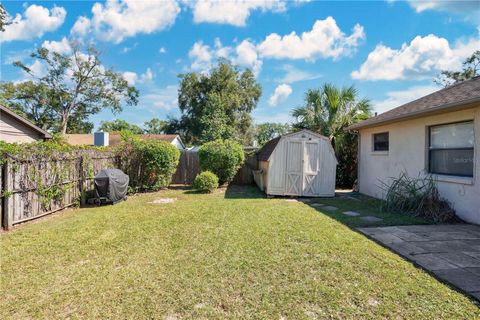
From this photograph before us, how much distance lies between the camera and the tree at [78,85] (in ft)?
80.8

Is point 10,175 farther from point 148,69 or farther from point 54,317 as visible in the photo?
point 148,69

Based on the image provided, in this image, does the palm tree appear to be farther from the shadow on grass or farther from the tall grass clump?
the tall grass clump

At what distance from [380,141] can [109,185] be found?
880 cm

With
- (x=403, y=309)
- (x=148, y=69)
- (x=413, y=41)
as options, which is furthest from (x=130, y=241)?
(x=148, y=69)

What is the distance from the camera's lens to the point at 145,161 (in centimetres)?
1083

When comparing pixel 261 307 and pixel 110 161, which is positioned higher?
pixel 110 161

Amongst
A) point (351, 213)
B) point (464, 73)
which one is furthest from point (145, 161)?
point (464, 73)

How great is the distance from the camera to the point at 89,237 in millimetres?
4906

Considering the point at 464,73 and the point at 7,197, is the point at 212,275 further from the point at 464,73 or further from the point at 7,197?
the point at 464,73

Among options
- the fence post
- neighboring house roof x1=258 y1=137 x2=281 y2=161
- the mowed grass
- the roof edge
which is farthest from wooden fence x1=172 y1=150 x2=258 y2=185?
the fence post

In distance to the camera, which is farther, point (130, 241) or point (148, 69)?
point (148, 69)

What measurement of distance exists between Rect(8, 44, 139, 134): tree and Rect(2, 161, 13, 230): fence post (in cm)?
2375

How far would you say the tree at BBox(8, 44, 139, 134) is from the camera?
24641 mm

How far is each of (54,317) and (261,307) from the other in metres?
1.94
